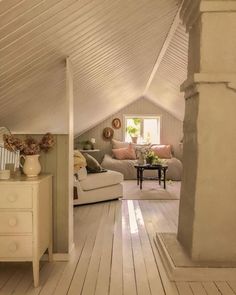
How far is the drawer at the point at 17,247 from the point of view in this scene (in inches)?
101

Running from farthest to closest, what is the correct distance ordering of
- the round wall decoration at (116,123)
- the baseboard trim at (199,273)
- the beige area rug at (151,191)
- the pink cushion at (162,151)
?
the round wall decoration at (116,123) → the pink cushion at (162,151) → the beige area rug at (151,191) → the baseboard trim at (199,273)

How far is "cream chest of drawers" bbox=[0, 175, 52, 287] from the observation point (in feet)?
8.36

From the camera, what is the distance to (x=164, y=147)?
906 centimetres

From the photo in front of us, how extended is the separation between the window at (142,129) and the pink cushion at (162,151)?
543 mm

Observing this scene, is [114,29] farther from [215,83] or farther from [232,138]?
[232,138]

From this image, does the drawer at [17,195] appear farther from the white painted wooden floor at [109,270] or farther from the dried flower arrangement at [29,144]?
the white painted wooden floor at [109,270]

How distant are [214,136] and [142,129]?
6.97 metres

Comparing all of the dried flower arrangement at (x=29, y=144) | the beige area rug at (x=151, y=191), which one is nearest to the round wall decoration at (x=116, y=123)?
the beige area rug at (x=151, y=191)

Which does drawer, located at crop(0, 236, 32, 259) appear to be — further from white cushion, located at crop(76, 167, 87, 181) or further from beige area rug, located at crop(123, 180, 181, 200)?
beige area rug, located at crop(123, 180, 181, 200)

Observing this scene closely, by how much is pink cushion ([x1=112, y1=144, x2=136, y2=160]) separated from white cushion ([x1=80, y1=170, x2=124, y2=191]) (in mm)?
3070

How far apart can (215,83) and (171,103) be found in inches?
210

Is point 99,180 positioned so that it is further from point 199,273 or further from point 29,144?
point 199,273

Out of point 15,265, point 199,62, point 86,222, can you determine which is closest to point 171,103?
point 86,222

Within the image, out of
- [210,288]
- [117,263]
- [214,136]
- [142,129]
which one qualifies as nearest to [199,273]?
[210,288]
